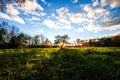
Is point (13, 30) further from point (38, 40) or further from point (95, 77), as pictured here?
point (95, 77)

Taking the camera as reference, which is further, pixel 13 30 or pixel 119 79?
pixel 13 30

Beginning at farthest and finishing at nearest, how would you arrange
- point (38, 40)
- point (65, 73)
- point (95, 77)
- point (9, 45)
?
point (38, 40), point (9, 45), point (65, 73), point (95, 77)

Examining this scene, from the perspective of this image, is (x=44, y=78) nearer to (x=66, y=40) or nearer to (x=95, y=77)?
(x=95, y=77)

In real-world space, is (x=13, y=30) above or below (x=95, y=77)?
above

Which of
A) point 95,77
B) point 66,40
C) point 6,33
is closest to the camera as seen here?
point 95,77

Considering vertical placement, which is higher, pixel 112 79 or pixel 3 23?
pixel 3 23

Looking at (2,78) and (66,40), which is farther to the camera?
(66,40)

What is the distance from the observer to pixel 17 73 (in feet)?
29.0

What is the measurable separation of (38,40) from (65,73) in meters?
123

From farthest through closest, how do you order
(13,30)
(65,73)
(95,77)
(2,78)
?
(13,30)
(65,73)
(95,77)
(2,78)

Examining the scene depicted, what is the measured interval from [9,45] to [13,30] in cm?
2412

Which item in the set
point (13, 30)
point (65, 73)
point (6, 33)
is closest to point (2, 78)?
point (65, 73)

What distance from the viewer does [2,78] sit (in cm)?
782

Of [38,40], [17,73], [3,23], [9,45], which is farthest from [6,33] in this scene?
[17,73]
